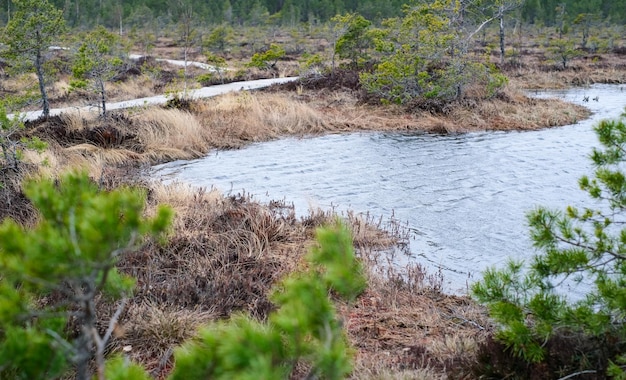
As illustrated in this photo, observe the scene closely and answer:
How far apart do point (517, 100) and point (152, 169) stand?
11557mm

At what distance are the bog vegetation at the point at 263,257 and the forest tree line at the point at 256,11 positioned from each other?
3659 cm

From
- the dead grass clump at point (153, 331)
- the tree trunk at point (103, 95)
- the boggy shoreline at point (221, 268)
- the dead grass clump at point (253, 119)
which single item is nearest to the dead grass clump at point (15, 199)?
the boggy shoreline at point (221, 268)

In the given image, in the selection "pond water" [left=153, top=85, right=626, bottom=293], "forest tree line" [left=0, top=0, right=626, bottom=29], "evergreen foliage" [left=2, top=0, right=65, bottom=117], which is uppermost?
"forest tree line" [left=0, top=0, right=626, bottom=29]

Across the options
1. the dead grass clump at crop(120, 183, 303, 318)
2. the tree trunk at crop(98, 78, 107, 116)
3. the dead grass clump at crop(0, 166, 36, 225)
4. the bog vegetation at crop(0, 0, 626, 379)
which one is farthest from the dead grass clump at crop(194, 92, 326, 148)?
the dead grass clump at crop(120, 183, 303, 318)

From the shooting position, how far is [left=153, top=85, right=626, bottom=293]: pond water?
6.78 meters

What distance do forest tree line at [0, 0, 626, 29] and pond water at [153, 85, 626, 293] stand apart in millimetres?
40029

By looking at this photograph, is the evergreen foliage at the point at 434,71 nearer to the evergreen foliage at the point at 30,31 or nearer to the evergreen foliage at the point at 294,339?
the evergreen foliage at the point at 30,31

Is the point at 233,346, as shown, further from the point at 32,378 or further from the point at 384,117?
the point at 384,117

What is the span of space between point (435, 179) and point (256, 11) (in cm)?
5329

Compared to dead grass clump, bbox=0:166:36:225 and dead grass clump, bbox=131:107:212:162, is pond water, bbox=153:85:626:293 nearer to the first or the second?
dead grass clump, bbox=131:107:212:162

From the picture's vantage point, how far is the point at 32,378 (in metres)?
1.84

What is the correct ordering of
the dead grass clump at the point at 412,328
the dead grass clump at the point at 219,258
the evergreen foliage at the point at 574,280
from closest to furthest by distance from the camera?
the evergreen foliage at the point at 574,280 → the dead grass clump at the point at 412,328 → the dead grass clump at the point at 219,258

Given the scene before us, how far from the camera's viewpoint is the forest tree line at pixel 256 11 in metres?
53.4

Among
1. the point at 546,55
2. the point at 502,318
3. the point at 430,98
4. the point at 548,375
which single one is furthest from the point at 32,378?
the point at 546,55
